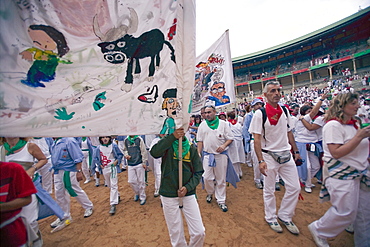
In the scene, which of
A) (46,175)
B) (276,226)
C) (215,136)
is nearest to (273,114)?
(215,136)

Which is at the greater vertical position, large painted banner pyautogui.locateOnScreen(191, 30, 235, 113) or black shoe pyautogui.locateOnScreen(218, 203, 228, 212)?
large painted banner pyautogui.locateOnScreen(191, 30, 235, 113)

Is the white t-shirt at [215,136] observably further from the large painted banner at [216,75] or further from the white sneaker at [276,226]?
the white sneaker at [276,226]

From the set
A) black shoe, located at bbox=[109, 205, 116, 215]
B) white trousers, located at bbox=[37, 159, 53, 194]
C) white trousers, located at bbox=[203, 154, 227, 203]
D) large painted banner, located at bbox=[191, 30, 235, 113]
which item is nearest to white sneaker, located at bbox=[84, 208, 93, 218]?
black shoe, located at bbox=[109, 205, 116, 215]

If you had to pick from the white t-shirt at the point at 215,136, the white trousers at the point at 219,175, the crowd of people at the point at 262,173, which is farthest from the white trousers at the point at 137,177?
the white t-shirt at the point at 215,136

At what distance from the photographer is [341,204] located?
213 centimetres

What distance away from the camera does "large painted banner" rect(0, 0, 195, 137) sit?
64.2 inches

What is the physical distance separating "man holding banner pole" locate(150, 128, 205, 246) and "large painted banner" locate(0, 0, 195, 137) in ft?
1.49

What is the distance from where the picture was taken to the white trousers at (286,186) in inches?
110

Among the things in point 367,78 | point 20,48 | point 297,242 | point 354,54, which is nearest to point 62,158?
point 20,48

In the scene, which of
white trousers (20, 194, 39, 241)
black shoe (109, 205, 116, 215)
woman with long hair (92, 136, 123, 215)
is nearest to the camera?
white trousers (20, 194, 39, 241)

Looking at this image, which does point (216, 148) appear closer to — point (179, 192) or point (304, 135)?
point (179, 192)

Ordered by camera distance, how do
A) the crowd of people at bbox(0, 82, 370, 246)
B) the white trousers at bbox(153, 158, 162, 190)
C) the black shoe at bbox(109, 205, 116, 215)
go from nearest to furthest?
the crowd of people at bbox(0, 82, 370, 246)
the black shoe at bbox(109, 205, 116, 215)
the white trousers at bbox(153, 158, 162, 190)

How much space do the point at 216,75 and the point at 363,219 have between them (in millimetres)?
4436

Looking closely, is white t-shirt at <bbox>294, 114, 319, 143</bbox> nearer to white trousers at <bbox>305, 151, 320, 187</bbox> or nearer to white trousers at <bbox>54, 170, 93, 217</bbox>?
white trousers at <bbox>305, 151, 320, 187</bbox>
